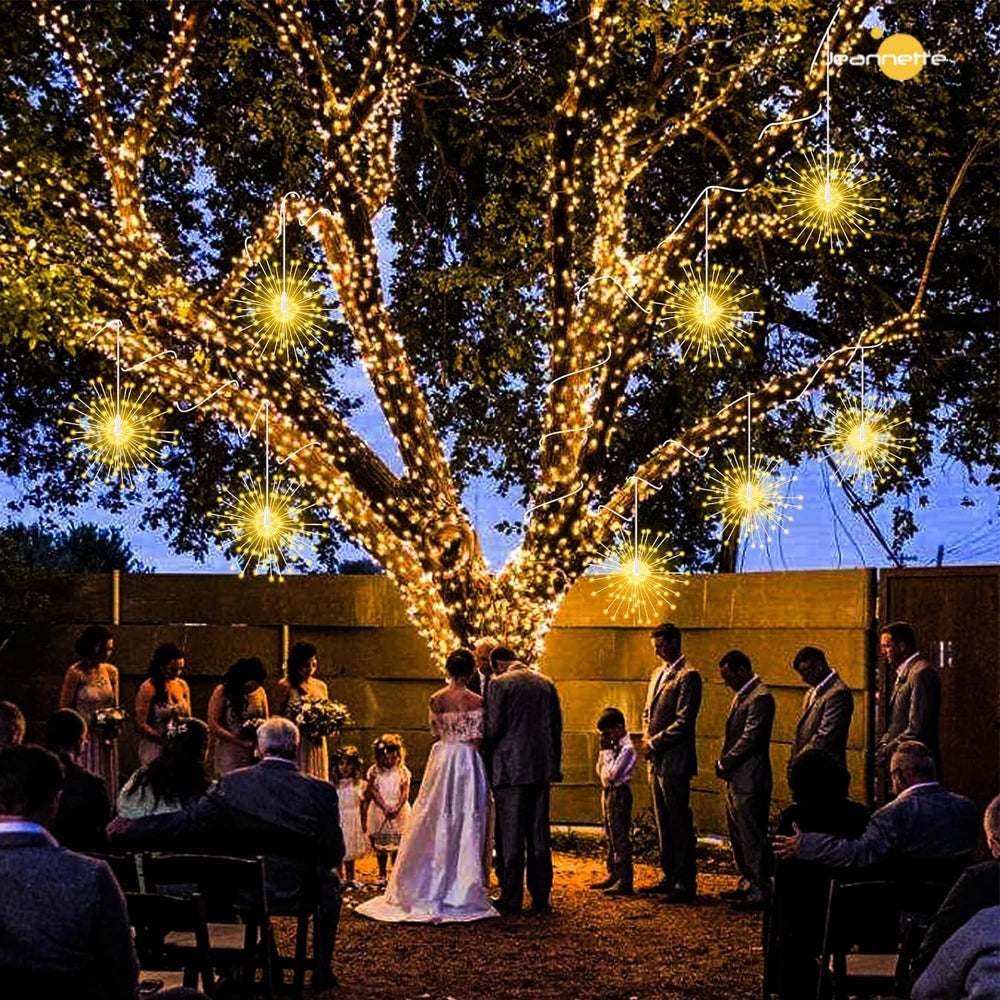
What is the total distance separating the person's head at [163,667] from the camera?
12.1 meters

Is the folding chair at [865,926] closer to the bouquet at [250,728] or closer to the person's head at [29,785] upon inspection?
the person's head at [29,785]

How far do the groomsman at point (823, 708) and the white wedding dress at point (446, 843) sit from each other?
193 cm

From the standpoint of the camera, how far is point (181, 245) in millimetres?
18703

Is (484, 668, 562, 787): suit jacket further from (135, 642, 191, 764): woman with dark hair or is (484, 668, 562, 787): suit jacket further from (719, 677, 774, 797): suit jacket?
(135, 642, 191, 764): woman with dark hair

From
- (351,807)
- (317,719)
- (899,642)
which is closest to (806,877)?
(899,642)

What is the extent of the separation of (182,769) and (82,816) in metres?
0.81

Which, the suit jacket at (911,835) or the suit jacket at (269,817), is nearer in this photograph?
the suit jacket at (911,835)

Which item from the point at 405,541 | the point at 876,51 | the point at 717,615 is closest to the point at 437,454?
the point at 405,541

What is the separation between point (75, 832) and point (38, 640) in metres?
7.73

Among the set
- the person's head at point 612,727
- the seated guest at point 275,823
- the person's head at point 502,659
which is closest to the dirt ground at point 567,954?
the seated guest at point 275,823

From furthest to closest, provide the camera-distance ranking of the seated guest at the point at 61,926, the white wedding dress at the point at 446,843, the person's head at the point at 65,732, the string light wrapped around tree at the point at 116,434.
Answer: the string light wrapped around tree at the point at 116,434
the white wedding dress at the point at 446,843
the person's head at the point at 65,732
the seated guest at the point at 61,926

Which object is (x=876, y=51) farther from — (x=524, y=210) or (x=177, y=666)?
(x=177, y=666)

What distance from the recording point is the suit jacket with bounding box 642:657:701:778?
1109 centimetres

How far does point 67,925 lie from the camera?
4246 mm
